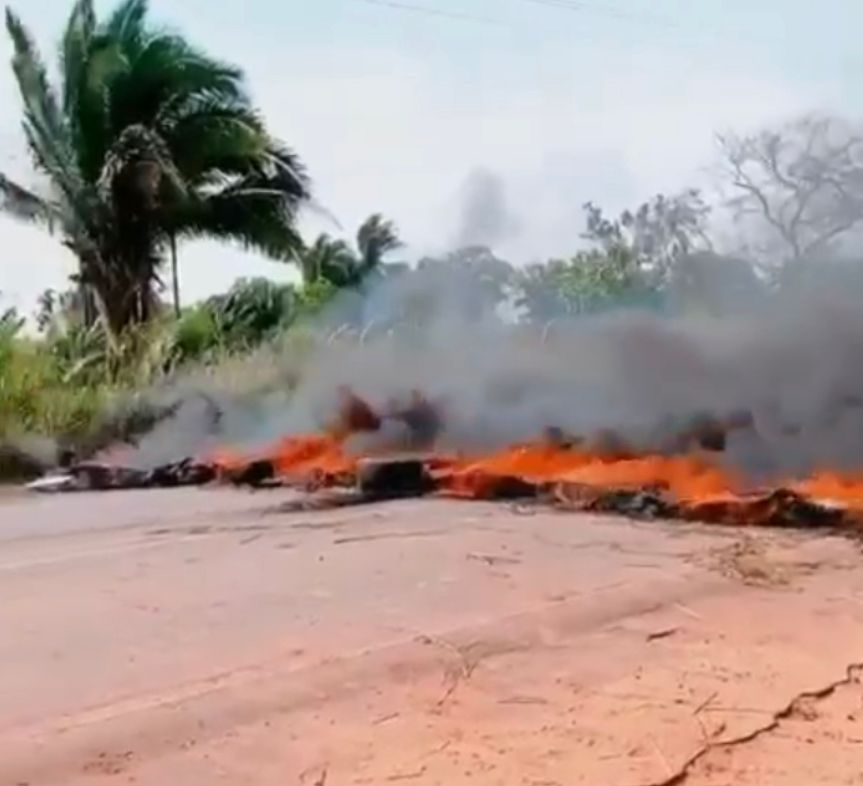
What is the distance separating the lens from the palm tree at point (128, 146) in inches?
710

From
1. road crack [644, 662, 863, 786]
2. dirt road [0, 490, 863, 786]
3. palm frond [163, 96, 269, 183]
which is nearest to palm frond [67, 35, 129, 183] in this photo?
palm frond [163, 96, 269, 183]

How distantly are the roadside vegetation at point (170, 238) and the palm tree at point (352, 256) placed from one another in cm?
270

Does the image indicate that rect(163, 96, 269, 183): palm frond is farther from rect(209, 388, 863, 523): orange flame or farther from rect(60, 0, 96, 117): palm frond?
rect(209, 388, 863, 523): orange flame

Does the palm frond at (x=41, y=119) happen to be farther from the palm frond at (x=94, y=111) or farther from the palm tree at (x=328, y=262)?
the palm tree at (x=328, y=262)

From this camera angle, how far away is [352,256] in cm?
2819

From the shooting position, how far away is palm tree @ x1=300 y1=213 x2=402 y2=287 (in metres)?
23.6

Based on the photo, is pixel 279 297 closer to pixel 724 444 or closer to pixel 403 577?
pixel 724 444

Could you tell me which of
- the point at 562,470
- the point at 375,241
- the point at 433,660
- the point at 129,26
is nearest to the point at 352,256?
the point at 375,241

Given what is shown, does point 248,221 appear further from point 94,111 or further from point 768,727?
point 768,727

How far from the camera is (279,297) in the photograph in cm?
2131

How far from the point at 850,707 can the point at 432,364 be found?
36.1 feet

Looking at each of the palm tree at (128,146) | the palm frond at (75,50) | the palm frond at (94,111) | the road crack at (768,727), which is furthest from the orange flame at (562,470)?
the palm frond at (75,50)

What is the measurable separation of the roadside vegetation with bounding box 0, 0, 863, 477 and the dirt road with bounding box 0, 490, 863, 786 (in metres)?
7.69

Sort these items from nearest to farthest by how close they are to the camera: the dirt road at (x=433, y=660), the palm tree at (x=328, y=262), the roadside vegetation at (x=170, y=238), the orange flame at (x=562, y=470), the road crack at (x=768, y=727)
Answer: the road crack at (x=768, y=727) → the dirt road at (x=433, y=660) → the orange flame at (x=562, y=470) → the roadside vegetation at (x=170, y=238) → the palm tree at (x=328, y=262)
